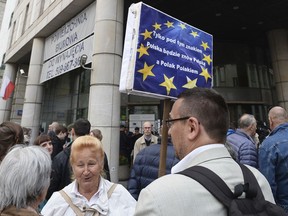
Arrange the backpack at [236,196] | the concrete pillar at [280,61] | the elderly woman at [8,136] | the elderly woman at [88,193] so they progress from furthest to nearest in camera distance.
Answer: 1. the concrete pillar at [280,61]
2. the elderly woman at [8,136]
3. the elderly woman at [88,193]
4. the backpack at [236,196]

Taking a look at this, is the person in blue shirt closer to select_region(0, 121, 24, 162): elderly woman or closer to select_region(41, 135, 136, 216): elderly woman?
select_region(41, 135, 136, 216): elderly woman

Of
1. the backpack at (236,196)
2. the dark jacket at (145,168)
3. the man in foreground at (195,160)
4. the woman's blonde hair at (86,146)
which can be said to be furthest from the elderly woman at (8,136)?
the backpack at (236,196)

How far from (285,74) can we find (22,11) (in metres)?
18.5

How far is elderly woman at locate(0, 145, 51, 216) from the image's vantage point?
51.5 inches

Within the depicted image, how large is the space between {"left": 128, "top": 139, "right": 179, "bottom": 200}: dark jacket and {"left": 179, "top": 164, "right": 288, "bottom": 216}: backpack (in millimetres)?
1904

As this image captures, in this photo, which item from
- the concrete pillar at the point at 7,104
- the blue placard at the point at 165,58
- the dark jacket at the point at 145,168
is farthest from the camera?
the concrete pillar at the point at 7,104

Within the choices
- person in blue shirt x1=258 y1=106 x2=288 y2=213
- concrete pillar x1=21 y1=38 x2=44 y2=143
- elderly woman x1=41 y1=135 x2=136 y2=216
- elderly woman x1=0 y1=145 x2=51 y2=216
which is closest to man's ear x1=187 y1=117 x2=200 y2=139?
elderly woman x1=0 y1=145 x2=51 y2=216

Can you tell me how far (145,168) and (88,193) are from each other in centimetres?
109

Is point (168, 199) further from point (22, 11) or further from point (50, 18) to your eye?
point (22, 11)

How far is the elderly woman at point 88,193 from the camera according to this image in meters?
1.98

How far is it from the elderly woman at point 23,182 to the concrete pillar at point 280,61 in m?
13.6

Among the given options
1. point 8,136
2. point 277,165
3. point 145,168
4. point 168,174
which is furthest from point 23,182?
point 277,165

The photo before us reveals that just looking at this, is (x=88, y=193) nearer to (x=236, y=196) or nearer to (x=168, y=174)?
(x=168, y=174)

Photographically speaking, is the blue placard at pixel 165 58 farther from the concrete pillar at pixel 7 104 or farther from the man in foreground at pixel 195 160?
the concrete pillar at pixel 7 104
